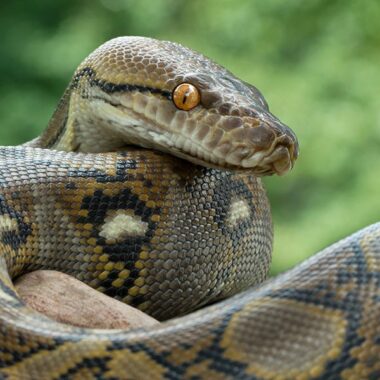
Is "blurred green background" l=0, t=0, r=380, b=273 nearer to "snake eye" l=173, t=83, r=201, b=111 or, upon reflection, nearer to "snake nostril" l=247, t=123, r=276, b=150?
"snake eye" l=173, t=83, r=201, b=111

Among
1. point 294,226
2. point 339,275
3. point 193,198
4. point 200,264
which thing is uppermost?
point 339,275

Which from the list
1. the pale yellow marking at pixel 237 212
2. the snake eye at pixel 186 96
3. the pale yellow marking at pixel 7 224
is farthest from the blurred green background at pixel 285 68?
the pale yellow marking at pixel 7 224

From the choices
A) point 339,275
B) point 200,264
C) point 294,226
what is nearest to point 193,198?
point 200,264

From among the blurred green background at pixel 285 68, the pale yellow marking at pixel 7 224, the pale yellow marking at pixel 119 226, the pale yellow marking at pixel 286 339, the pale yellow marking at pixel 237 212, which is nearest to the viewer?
the pale yellow marking at pixel 286 339

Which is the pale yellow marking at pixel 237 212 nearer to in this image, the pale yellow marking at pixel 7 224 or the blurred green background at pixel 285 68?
the pale yellow marking at pixel 7 224

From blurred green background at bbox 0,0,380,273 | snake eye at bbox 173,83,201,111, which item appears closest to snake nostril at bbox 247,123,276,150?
snake eye at bbox 173,83,201,111

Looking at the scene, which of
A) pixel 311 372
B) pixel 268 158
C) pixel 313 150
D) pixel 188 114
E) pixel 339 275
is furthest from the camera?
pixel 313 150

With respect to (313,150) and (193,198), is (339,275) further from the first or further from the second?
(313,150)

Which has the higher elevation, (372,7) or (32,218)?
(372,7)
